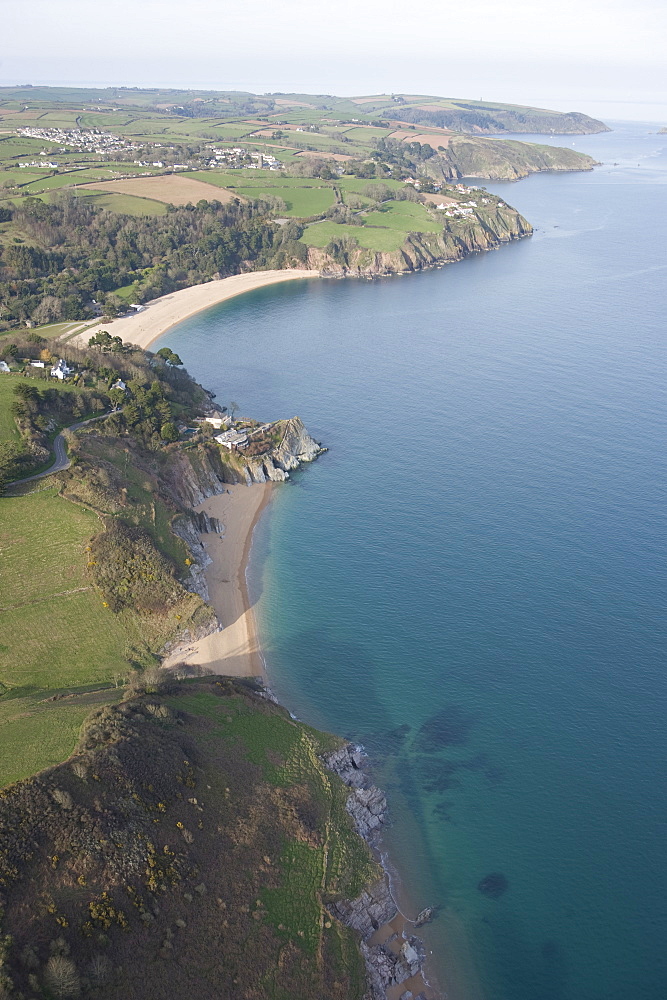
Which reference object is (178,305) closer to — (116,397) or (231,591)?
(116,397)

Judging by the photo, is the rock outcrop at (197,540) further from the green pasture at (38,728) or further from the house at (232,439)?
the green pasture at (38,728)

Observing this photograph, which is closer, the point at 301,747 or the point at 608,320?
the point at 301,747

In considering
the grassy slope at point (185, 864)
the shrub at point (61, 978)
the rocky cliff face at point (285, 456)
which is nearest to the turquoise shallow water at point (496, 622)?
the rocky cliff face at point (285, 456)

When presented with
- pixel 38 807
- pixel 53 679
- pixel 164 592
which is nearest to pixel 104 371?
pixel 164 592

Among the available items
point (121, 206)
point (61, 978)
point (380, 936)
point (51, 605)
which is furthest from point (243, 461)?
point (121, 206)

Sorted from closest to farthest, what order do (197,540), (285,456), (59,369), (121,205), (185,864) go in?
(185,864) → (197,540) → (59,369) → (285,456) → (121,205)

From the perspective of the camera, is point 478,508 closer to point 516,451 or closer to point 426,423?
point 516,451
